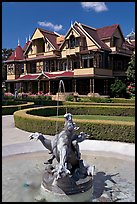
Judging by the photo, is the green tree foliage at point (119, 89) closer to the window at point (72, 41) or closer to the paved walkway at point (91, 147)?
the window at point (72, 41)

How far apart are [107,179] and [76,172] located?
1247 millimetres

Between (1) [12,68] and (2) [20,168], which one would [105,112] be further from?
(1) [12,68]

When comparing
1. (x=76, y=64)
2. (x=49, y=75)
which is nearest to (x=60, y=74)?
(x=49, y=75)

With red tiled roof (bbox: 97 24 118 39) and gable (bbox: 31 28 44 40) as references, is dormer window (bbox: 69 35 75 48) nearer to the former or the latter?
red tiled roof (bbox: 97 24 118 39)

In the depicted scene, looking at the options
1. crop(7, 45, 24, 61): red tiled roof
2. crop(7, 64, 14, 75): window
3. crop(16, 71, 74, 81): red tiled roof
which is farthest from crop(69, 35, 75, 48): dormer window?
crop(7, 64, 14, 75): window

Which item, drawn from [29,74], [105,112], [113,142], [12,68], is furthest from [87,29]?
[113,142]

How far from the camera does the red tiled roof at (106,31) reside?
40.1 meters

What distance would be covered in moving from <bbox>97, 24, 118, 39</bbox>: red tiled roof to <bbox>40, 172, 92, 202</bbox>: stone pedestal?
3587cm

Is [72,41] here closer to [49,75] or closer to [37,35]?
[49,75]

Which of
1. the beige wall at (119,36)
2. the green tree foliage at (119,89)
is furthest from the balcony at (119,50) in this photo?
the green tree foliage at (119,89)

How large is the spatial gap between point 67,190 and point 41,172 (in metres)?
1.95

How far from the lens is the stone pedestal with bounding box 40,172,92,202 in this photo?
6.12 meters

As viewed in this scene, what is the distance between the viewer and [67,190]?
20.2 feet

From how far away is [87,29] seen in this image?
133 feet
